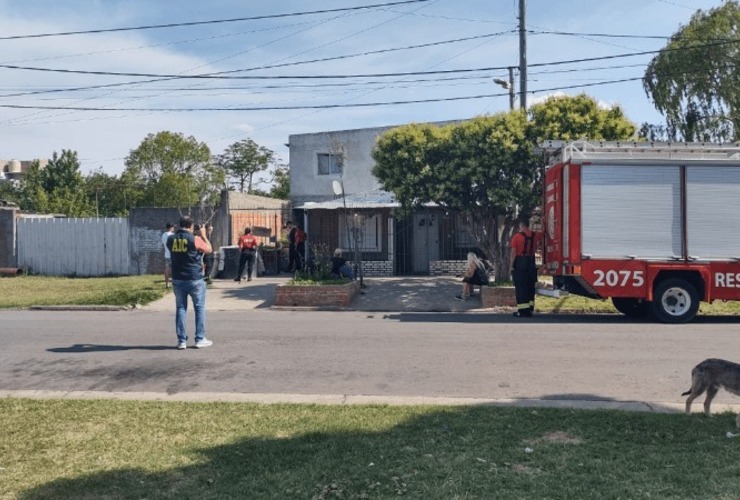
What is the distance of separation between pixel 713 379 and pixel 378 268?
16970 mm

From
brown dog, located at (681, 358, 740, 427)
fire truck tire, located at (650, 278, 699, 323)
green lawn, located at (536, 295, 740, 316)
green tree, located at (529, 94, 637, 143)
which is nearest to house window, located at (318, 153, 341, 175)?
green tree, located at (529, 94, 637, 143)

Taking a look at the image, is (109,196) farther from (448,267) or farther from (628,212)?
(628,212)

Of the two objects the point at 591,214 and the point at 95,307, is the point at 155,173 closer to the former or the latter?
the point at 95,307

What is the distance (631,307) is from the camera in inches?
566

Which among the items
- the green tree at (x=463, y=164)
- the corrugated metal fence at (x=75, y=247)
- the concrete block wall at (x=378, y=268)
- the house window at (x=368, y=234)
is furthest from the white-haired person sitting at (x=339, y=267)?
the corrugated metal fence at (x=75, y=247)

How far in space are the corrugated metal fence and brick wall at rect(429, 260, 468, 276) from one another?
9.54m

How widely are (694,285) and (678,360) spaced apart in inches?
190

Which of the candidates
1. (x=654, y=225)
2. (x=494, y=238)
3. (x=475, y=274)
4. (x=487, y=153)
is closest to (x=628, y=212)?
(x=654, y=225)

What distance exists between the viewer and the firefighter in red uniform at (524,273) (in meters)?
14.1

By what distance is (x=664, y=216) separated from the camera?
44.0ft

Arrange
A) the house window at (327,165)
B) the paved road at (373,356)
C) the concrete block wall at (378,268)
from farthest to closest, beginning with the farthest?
1. the house window at (327,165)
2. the concrete block wall at (378,268)
3. the paved road at (373,356)

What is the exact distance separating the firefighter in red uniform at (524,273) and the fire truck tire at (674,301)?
85.4 inches

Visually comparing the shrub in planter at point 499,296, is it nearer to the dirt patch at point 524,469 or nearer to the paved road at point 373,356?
the paved road at point 373,356

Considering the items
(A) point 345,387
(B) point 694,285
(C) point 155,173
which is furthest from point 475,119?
(C) point 155,173
